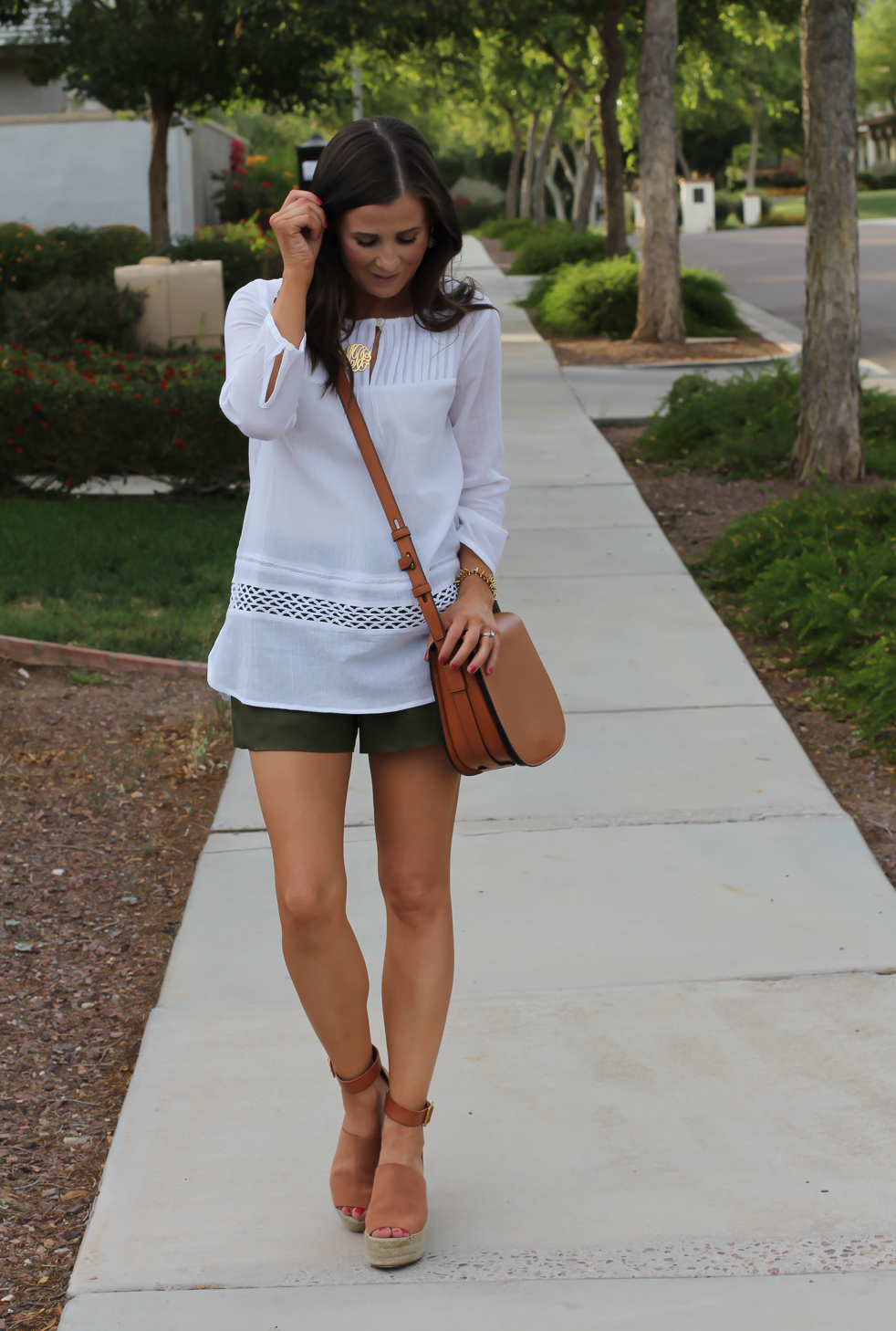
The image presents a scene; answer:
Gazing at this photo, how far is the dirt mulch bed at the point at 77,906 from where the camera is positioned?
2.79 m

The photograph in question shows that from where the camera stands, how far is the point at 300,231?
222 centimetres

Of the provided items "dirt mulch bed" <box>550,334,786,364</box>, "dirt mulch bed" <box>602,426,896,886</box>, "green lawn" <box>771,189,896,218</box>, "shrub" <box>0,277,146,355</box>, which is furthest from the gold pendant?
"green lawn" <box>771,189,896,218</box>

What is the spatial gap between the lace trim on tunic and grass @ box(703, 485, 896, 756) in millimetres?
3156

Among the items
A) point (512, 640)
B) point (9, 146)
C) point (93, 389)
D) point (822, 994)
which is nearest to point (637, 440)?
point (93, 389)

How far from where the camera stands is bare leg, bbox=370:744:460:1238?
2416mm

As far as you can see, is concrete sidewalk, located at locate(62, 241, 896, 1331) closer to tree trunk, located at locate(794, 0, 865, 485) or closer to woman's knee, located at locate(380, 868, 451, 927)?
woman's knee, located at locate(380, 868, 451, 927)

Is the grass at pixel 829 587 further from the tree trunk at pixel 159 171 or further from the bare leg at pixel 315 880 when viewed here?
the tree trunk at pixel 159 171

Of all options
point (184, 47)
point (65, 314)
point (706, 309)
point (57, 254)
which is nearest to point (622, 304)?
point (706, 309)

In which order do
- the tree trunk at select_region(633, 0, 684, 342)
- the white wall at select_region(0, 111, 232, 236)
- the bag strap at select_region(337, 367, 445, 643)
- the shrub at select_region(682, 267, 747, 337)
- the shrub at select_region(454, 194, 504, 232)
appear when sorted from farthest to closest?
the shrub at select_region(454, 194, 504, 232), the white wall at select_region(0, 111, 232, 236), the shrub at select_region(682, 267, 747, 337), the tree trunk at select_region(633, 0, 684, 342), the bag strap at select_region(337, 367, 445, 643)

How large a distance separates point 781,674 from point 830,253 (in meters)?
3.77

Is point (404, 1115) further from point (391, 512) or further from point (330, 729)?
point (391, 512)

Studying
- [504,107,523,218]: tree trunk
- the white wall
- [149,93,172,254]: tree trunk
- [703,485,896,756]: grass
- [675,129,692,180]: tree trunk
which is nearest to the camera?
[703,485,896,756]: grass

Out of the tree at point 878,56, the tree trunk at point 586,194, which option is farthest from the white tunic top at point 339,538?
the tree at point 878,56

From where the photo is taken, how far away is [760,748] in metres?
5.03
